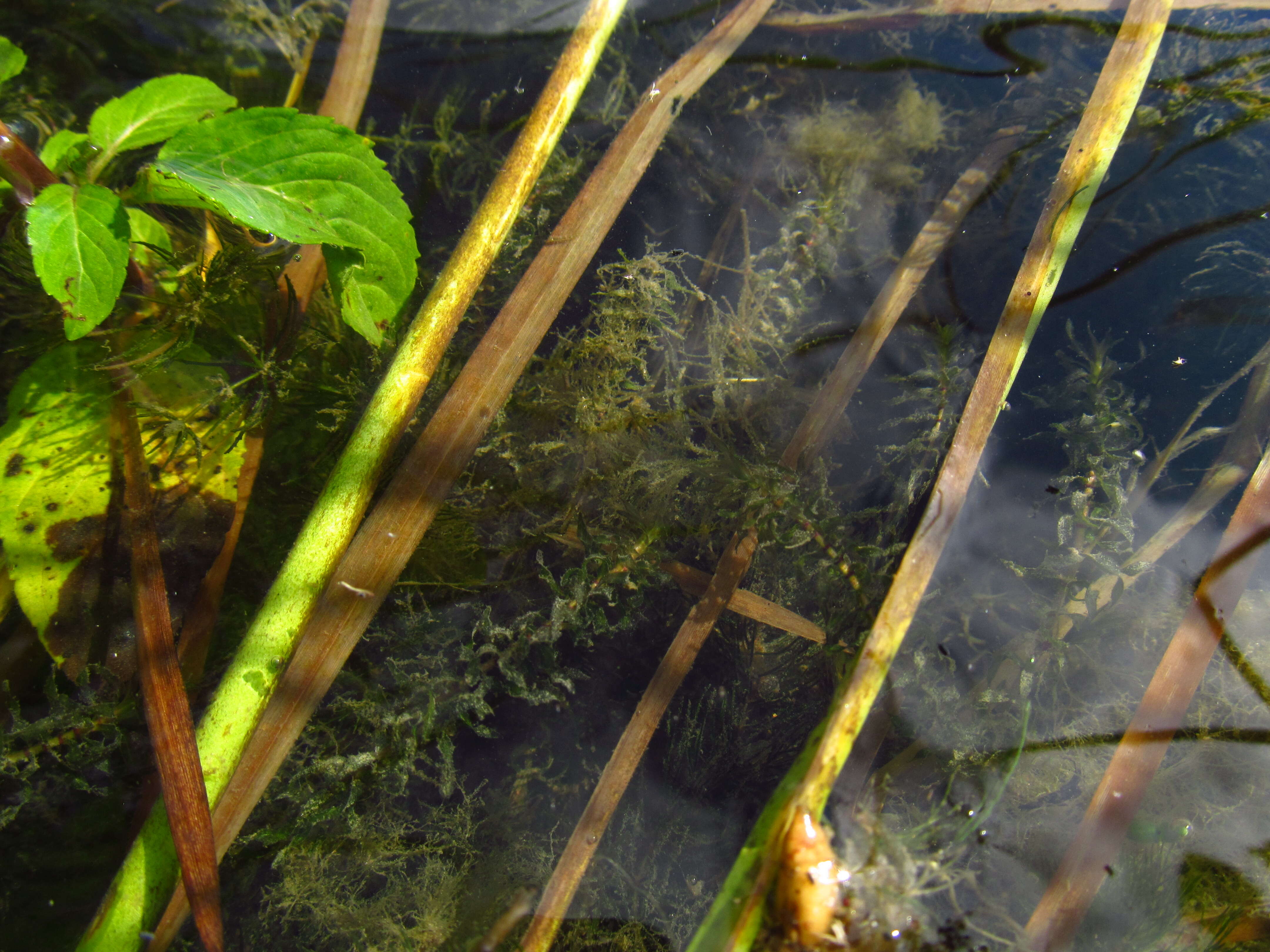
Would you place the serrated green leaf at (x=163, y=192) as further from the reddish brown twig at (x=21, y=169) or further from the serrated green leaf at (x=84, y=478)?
the serrated green leaf at (x=84, y=478)

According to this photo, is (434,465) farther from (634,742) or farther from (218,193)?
(634,742)

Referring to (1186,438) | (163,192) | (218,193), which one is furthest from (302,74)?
(1186,438)

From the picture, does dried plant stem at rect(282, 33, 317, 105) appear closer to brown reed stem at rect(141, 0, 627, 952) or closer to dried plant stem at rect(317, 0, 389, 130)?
dried plant stem at rect(317, 0, 389, 130)

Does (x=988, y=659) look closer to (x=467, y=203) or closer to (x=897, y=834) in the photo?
(x=897, y=834)

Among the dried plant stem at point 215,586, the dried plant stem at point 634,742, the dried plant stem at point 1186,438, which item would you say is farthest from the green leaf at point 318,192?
the dried plant stem at point 1186,438

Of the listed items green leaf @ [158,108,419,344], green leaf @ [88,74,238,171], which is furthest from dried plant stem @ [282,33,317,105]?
green leaf @ [158,108,419,344]

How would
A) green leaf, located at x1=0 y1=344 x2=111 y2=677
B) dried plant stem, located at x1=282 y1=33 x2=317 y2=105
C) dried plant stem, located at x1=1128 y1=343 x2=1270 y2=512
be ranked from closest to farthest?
green leaf, located at x1=0 y1=344 x2=111 y2=677
dried plant stem, located at x1=1128 y1=343 x2=1270 y2=512
dried plant stem, located at x1=282 y1=33 x2=317 y2=105
